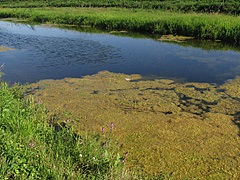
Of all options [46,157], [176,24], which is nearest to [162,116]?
[46,157]

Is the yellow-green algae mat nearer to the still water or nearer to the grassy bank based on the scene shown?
the still water

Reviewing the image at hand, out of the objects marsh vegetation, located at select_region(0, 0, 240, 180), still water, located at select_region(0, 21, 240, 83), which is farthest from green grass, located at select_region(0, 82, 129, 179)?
still water, located at select_region(0, 21, 240, 83)

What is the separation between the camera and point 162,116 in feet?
12.5

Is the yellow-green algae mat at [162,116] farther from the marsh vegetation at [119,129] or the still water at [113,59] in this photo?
the still water at [113,59]

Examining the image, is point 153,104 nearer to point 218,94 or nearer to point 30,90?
point 218,94

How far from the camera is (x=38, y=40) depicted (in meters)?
9.70

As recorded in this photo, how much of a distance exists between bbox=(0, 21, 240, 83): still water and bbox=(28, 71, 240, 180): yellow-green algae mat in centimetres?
57

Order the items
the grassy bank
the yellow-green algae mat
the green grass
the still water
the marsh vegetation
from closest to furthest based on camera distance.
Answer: the green grass, the marsh vegetation, the yellow-green algae mat, the still water, the grassy bank

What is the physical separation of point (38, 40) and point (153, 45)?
4.03 metres

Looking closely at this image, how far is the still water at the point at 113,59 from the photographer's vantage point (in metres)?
5.87

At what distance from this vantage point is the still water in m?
5.87

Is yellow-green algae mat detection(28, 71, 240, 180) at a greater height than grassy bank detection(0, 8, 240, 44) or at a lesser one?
lesser

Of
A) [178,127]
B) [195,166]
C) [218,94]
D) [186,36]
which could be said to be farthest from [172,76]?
[186,36]

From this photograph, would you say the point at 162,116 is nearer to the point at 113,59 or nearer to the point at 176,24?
the point at 113,59
